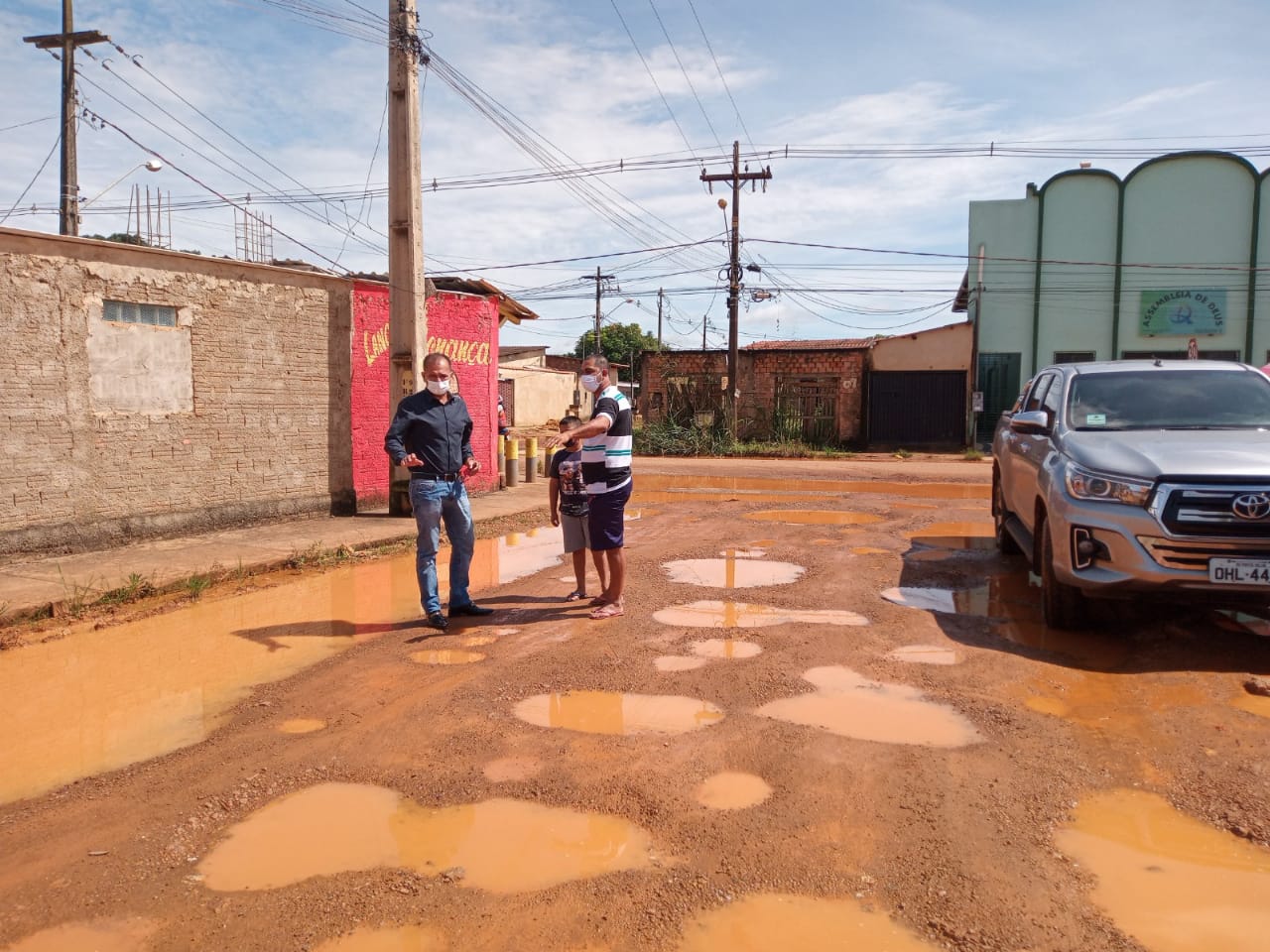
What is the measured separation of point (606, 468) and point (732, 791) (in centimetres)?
307

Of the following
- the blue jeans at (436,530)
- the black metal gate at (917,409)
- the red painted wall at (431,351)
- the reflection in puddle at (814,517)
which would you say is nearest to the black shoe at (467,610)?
the blue jeans at (436,530)

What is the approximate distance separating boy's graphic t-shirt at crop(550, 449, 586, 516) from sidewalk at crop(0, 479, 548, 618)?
3234 mm

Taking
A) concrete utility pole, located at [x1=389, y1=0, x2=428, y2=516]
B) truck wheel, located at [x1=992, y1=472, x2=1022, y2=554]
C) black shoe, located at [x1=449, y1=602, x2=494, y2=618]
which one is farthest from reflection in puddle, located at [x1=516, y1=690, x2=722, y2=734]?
concrete utility pole, located at [x1=389, y1=0, x2=428, y2=516]

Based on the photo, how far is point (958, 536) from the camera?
10.2m

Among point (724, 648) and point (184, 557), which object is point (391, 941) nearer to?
point (724, 648)

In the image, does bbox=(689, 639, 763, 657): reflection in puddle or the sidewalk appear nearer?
bbox=(689, 639, 763, 657): reflection in puddle

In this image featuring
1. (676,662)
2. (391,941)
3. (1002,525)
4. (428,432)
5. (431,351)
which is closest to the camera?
(391,941)

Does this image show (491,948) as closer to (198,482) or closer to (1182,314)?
(198,482)

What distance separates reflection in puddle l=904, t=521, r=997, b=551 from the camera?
9586 mm

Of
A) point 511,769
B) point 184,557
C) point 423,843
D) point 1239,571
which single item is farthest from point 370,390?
point 1239,571

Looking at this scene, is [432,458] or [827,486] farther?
[827,486]

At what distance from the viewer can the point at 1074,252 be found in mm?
29266

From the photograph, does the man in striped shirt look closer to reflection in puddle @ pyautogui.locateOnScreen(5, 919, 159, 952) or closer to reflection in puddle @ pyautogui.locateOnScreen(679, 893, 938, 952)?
reflection in puddle @ pyautogui.locateOnScreen(679, 893, 938, 952)

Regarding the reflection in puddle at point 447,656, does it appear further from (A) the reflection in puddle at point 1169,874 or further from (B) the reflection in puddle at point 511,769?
(A) the reflection in puddle at point 1169,874
